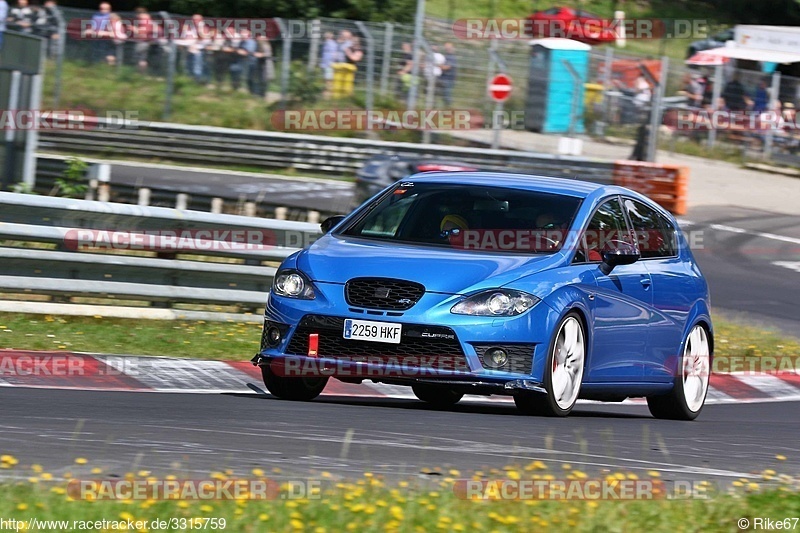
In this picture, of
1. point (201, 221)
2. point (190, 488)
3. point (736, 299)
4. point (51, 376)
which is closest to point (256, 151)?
point (736, 299)

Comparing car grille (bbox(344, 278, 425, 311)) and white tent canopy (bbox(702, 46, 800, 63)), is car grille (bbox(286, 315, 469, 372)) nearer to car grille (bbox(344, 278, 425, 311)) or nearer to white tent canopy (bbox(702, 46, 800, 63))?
car grille (bbox(344, 278, 425, 311))

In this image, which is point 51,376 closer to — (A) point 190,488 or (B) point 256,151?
(A) point 190,488

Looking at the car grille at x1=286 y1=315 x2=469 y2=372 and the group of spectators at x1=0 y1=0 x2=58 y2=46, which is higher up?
the group of spectators at x1=0 y1=0 x2=58 y2=46

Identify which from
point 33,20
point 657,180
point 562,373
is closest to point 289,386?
A: point 562,373

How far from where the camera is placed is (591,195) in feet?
30.8

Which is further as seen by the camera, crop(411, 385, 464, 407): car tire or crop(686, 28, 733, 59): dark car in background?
crop(686, 28, 733, 59): dark car in background

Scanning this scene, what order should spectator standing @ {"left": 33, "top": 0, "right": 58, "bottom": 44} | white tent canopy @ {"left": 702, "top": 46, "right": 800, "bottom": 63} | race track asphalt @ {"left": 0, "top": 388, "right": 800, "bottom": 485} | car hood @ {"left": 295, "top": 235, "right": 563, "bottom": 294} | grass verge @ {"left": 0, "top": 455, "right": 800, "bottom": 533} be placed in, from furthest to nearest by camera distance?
white tent canopy @ {"left": 702, "top": 46, "right": 800, "bottom": 63}
spectator standing @ {"left": 33, "top": 0, "right": 58, "bottom": 44}
car hood @ {"left": 295, "top": 235, "right": 563, "bottom": 294}
race track asphalt @ {"left": 0, "top": 388, "right": 800, "bottom": 485}
grass verge @ {"left": 0, "top": 455, "right": 800, "bottom": 533}

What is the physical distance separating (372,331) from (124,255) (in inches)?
172

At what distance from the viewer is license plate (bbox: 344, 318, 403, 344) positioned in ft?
26.7

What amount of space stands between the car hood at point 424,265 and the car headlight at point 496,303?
0.17ft

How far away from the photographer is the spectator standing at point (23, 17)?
27859 millimetres

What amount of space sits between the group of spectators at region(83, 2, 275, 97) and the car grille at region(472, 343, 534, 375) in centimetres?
2121

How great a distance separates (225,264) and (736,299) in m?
8.49

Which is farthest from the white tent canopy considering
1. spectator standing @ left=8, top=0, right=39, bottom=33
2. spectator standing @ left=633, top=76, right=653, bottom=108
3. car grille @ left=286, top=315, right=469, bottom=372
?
car grille @ left=286, top=315, right=469, bottom=372
